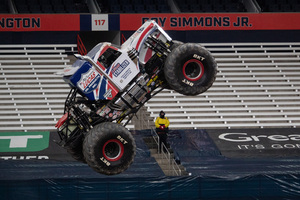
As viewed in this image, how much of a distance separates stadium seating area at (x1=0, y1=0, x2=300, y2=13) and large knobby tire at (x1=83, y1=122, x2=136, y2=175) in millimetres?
16404

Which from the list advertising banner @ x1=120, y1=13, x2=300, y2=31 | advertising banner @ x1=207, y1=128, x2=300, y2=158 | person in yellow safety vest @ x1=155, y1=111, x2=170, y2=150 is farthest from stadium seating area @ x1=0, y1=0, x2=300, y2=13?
person in yellow safety vest @ x1=155, y1=111, x2=170, y2=150

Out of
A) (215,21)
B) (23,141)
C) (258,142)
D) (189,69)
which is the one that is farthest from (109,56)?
(215,21)

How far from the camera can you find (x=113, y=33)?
92.1ft

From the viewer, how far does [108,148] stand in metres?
11.3

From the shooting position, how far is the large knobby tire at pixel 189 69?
11.4 metres

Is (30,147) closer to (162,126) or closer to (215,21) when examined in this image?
(162,126)

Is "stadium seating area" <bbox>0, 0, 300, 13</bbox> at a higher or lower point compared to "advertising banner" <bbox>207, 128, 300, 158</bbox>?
higher

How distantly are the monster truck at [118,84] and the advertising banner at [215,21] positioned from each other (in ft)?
45.0

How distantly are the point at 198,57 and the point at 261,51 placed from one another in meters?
17.5

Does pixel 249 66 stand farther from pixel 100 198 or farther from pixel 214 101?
pixel 100 198

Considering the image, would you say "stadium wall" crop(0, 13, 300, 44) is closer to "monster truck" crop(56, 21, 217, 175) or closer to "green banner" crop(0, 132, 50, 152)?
"green banner" crop(0, 132, 50, 152)

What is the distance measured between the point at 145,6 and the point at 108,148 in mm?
A: 16989

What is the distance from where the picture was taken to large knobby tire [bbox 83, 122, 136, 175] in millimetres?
10875

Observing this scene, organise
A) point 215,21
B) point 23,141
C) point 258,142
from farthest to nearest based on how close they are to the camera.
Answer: point 215,21 → point 258,142 → point 23,141
